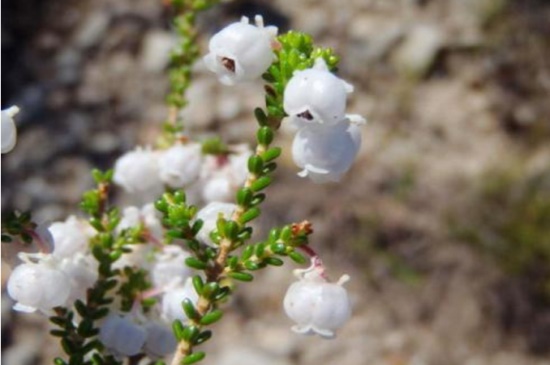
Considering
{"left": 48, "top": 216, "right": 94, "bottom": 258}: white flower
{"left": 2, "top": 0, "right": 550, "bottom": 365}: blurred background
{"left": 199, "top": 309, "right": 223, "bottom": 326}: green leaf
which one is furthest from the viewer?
{"left": 2, "top": 0, "right": 550, "bottom": 365}: blurred background

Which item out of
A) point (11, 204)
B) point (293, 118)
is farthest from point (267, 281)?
point (293, 118)

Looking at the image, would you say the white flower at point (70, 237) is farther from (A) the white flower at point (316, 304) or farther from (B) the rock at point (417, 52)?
(B) the rock at point (417, 52)

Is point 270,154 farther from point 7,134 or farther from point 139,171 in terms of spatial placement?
point 139,171

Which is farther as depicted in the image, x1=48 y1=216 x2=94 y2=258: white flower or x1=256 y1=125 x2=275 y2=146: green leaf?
x1=48 y1=216 x2=94 y2=258: white flower

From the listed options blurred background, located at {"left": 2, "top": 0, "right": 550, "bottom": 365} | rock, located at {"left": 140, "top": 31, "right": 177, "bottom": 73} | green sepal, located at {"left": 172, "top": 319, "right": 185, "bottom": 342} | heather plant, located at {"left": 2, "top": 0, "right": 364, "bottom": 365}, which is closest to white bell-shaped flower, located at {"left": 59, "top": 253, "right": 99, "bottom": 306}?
heather plant, located at {"left": 2, "top": 0, "right": 364, "bottom": 365}

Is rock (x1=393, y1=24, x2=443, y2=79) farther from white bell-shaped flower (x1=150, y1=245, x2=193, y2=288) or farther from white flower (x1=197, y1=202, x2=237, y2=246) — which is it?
white flower (x1=197, y1=202, x2=237, y2=246)

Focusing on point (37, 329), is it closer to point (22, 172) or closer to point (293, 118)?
point (22, 172)

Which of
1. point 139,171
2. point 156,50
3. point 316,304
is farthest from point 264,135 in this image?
point 156,50
